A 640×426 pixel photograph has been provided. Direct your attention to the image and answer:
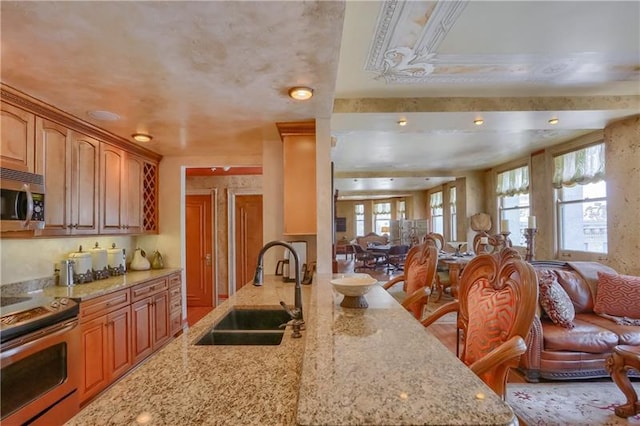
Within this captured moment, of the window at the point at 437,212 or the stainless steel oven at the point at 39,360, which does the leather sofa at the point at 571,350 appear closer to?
the stainless steel oven at the point at 39,360

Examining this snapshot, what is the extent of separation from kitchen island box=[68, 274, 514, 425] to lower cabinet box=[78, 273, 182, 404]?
1.61 metres

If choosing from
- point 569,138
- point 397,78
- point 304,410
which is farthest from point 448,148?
point 304,410

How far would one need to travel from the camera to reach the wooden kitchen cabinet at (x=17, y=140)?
2.08m

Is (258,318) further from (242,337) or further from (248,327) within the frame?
(242,337)

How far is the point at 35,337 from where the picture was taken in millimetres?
1908

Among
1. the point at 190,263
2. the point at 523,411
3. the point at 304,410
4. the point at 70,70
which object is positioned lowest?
the point at 523,411

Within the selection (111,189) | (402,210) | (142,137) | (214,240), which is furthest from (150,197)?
(402,210)

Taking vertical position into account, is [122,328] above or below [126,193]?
below

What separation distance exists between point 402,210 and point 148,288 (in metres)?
12.3

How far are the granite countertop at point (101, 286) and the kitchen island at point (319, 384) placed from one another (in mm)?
1611

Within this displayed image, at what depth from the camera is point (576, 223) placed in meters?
5.30

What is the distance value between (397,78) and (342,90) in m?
0.50

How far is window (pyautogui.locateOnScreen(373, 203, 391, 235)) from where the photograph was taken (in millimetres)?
15242

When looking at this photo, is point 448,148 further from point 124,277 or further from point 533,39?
point 124,277
